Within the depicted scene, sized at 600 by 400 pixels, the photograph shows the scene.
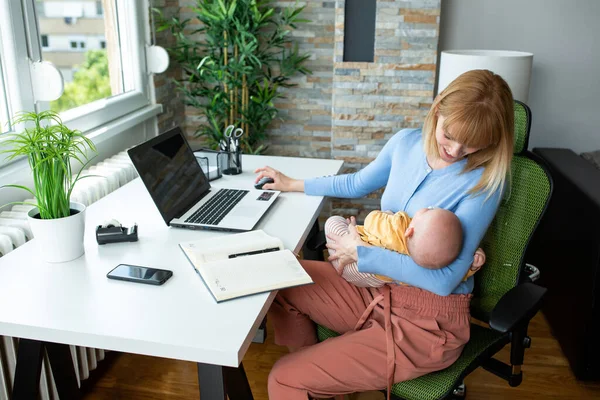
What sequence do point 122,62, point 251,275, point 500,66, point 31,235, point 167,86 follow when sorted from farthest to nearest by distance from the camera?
point 167,86
point 122,62
point 500,66
point 31,235
point 251,275

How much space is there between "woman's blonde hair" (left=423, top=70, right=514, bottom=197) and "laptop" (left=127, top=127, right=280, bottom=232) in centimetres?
64

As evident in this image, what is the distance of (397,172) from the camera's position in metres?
1.66

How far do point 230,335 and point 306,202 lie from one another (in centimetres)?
80

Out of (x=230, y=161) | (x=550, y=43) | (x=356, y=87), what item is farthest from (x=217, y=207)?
(x=550, y=43)

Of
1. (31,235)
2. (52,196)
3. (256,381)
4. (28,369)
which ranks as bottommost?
(256,381)

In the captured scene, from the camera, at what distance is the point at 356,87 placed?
118 inches

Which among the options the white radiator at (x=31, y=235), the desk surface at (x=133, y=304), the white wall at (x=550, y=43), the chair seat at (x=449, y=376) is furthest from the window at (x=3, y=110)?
the white wall at (x=550, y=43)

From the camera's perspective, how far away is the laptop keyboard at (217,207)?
1658mm

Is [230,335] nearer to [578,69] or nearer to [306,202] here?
[306,202]

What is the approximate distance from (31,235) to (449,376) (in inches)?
50.5

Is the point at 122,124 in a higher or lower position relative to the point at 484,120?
lower

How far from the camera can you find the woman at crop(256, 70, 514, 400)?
53.5 inches

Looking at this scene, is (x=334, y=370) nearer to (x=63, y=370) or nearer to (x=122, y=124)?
(x=63, y=370)

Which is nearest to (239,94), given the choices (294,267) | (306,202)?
(306,202)
